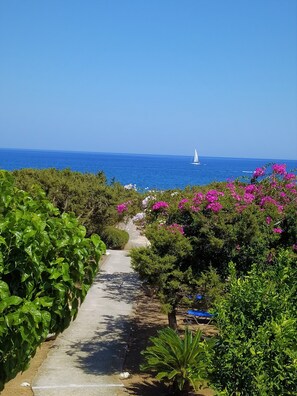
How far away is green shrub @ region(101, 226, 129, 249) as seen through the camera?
26.0m

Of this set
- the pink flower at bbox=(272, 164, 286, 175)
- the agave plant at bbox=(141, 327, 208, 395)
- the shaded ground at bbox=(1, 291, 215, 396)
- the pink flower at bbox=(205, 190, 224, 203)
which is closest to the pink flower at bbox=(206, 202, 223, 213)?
the pink flower at bbox=(205, 190, 224, 203)

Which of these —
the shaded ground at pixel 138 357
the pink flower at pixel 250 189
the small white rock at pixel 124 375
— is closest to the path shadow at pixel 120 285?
the shaded ground at pixel 138 357

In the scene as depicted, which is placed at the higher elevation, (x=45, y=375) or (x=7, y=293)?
(x=7, y=293)

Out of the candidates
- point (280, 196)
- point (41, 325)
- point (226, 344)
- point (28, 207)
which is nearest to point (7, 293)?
point (41, 325)

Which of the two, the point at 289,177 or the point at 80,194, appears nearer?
the point at 289,177

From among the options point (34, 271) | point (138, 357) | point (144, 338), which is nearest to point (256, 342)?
point (34, 271)

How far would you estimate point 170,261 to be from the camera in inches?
356

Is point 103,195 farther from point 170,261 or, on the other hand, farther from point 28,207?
point 28,207

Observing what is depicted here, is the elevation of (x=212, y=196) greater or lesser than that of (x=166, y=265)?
greater

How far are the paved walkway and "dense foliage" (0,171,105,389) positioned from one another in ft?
11.4

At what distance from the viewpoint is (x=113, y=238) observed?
25984mm

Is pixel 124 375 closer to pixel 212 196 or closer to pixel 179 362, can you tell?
pixel 179 362

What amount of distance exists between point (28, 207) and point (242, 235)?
4720mm

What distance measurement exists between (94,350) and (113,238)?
15.1 m
